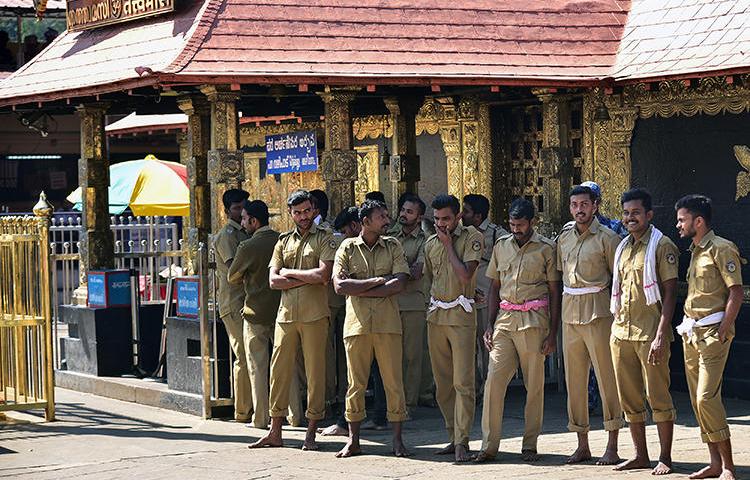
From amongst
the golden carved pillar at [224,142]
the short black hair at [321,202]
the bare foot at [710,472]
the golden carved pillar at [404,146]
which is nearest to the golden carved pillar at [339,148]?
the short black hair at [321,202]

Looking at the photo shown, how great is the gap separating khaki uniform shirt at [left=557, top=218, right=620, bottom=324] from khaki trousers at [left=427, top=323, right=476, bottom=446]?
0.79 meters

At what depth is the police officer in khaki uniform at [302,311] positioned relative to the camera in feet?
33.9

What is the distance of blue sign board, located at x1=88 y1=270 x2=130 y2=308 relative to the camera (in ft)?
46.6

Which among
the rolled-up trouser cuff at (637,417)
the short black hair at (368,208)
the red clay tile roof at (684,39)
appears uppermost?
the red clay tile roof at (684,39)

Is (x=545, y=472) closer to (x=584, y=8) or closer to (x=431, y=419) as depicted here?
(x=431, y=419)

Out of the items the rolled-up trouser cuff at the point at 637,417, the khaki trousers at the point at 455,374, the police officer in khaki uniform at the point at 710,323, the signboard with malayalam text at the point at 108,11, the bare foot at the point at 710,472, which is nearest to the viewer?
the police officer in khaki uniform at the point at 710,323

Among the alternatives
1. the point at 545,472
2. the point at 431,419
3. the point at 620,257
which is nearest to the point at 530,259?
the point at 620,257

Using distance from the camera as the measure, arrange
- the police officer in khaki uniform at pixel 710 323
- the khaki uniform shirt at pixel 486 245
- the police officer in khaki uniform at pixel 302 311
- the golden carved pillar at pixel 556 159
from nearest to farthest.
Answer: the police officer in khaki uniform at pixel 710 323 < the police officer in khaki uniform at pixel 302 311 < the khaki uniform shirt at pixel 486 245 < the golden carved pillar at pixel 556 159

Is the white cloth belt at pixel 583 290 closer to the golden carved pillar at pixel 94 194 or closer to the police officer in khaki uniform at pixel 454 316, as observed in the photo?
the police officer in khaki uniform at pixel 454 316

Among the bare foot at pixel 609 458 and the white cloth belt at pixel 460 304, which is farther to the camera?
the white cloth belt at pixel 460 304

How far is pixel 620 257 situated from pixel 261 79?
4.27 m

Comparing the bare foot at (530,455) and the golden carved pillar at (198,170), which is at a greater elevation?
the golden carved pillar at (198,170)

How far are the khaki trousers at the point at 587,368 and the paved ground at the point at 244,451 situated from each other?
338mm

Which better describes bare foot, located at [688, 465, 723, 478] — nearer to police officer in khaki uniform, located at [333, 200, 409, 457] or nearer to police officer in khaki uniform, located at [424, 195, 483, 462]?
police officer in khaki uniform, located at [424, 195, 483, 462]
